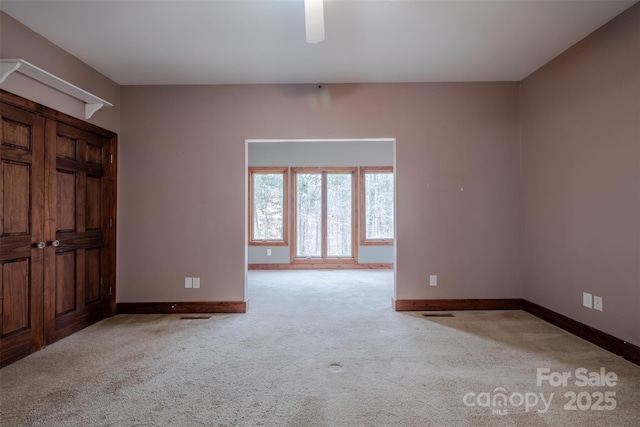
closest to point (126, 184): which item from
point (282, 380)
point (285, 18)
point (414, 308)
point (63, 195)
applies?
point (63, 195)

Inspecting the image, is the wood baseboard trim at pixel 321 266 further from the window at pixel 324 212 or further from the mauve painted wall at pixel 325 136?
the mauve painted wall at pixel 325 136

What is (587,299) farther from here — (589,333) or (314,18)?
(314,18)

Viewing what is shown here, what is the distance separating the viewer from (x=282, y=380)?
2.10 m

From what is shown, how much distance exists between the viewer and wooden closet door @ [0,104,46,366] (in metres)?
2.32

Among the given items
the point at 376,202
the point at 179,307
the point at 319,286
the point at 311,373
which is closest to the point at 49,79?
the point at 179,307

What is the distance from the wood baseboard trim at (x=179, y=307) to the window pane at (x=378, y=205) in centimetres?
357

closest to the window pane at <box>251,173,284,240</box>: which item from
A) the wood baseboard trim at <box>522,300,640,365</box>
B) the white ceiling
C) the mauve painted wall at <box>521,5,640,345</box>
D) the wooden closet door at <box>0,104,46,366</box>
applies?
the white ceiling

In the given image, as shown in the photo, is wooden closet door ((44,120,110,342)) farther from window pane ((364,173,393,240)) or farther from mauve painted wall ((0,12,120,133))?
window pane ((364,173,393,240))

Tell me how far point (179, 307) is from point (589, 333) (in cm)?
401

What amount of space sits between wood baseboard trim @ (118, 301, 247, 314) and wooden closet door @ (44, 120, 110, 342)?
0.74 ft

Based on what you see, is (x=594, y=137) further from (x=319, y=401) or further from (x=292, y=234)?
(x=292, y=234)

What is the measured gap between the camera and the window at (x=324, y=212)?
21.3 feet

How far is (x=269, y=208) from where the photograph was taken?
6508mm

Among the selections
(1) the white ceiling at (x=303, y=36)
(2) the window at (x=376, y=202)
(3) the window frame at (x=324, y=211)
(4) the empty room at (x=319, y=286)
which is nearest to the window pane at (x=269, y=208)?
(3) the window frame at (x=324, y=211)
